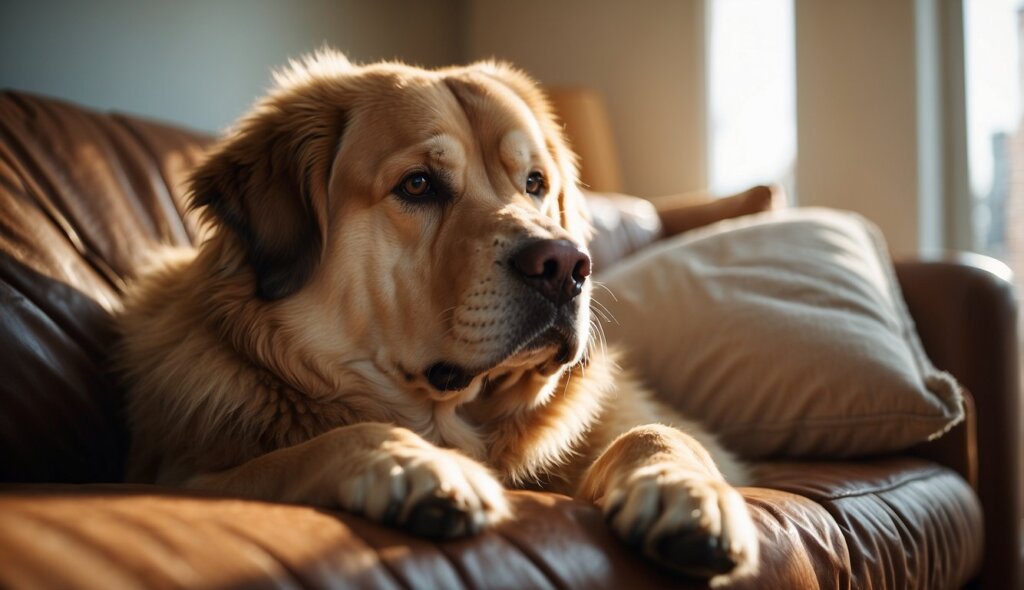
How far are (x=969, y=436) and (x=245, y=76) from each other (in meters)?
2.88

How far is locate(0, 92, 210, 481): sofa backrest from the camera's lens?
4.39 ft

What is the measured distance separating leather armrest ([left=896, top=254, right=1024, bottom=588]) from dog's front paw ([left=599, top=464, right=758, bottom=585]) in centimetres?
131

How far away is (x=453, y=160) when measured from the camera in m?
1.48

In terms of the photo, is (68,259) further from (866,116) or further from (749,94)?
(749,94)

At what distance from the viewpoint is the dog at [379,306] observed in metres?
1.31

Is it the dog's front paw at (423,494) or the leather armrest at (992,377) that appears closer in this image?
the dog's front paw at (423,494)

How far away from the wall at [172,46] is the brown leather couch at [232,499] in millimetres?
645

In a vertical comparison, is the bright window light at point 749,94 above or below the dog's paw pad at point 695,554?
above

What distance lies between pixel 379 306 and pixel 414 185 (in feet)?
0.74

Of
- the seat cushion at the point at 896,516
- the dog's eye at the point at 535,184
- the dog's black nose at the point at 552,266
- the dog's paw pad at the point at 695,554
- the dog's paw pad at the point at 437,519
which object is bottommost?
the seat cushion at the point at 896,516

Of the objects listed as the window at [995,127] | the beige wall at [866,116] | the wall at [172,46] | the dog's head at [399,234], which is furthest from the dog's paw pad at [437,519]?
the window at [995,127]

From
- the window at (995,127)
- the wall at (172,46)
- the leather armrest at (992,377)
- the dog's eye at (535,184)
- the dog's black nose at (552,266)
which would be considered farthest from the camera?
the window at (995,127)

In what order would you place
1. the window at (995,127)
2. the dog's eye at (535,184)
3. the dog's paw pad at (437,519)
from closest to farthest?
the dog's paw pad at (437,519) → the dog's eye at (535,184) → the window at (995,127)

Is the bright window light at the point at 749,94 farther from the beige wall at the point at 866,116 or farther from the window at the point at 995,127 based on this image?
the window at the point at 995,127
